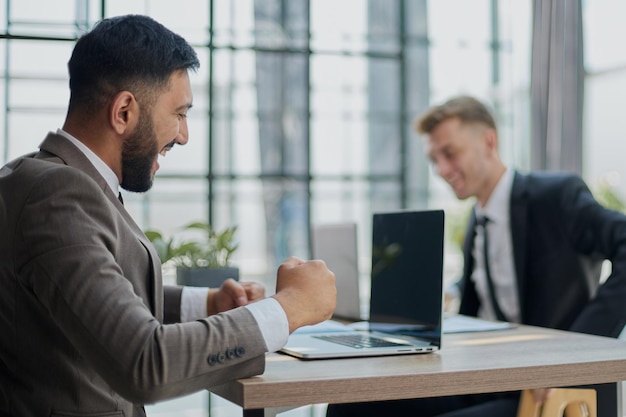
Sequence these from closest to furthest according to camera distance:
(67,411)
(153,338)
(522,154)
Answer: (153,338) < (67,411) < (522,154)

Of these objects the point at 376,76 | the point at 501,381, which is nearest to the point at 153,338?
the point at 501,381

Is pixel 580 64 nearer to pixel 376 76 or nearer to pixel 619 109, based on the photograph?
pixel 376 76

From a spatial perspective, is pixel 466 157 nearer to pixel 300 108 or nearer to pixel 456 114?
pixel 456 114

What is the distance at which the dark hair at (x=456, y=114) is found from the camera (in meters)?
3.79

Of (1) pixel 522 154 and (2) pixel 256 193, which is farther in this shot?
(1) pixel 522 154

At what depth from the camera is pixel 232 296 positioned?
7.11 ft

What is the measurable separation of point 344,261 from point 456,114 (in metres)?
1.10

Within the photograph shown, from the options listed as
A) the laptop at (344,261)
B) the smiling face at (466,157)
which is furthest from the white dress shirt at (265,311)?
the smiling face at (466,157)

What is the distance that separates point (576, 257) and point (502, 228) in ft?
1.10

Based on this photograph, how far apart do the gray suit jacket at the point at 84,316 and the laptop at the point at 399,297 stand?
47cm

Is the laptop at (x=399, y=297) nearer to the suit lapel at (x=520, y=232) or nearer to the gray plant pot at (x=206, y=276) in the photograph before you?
the gray plant pot at (x=206, y=276)

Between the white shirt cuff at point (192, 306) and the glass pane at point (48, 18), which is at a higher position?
the glass pane at point (48, 18)

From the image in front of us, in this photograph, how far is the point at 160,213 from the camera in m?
5.23

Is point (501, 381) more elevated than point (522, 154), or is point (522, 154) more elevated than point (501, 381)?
point (522, 154)
